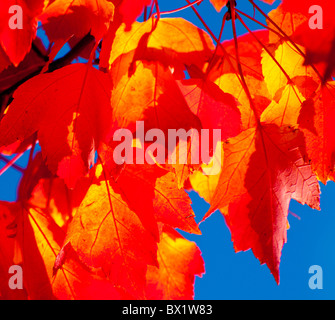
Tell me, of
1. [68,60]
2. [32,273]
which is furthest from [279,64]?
[32,273]

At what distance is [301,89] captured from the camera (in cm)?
59

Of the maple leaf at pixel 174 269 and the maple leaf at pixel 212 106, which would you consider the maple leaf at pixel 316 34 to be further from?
the maple leaf at pixel 174 269

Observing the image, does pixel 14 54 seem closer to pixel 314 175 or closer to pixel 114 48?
pixel 114 48

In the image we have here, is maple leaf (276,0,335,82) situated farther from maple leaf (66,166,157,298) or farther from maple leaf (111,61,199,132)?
maple leaf (66,166,157,298)

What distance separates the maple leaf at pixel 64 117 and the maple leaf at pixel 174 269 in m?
0.32

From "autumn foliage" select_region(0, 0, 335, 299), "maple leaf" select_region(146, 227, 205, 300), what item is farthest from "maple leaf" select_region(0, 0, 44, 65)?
"maple leaf" select_region(146, 227, 205, 300)

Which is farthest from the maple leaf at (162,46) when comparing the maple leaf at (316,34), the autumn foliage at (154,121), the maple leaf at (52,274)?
the maple leaf at (52,274)

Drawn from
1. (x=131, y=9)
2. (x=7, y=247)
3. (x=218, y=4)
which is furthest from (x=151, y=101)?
(x=7, y=247)

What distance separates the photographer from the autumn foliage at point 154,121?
53 centimetres

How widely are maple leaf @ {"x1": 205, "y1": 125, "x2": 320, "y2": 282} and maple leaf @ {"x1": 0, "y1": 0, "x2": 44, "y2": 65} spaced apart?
0.30 m

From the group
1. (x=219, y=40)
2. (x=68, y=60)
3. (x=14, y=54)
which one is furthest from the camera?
(x=68, y=60)

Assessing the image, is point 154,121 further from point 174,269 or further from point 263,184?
point 174,269

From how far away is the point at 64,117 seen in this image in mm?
555
